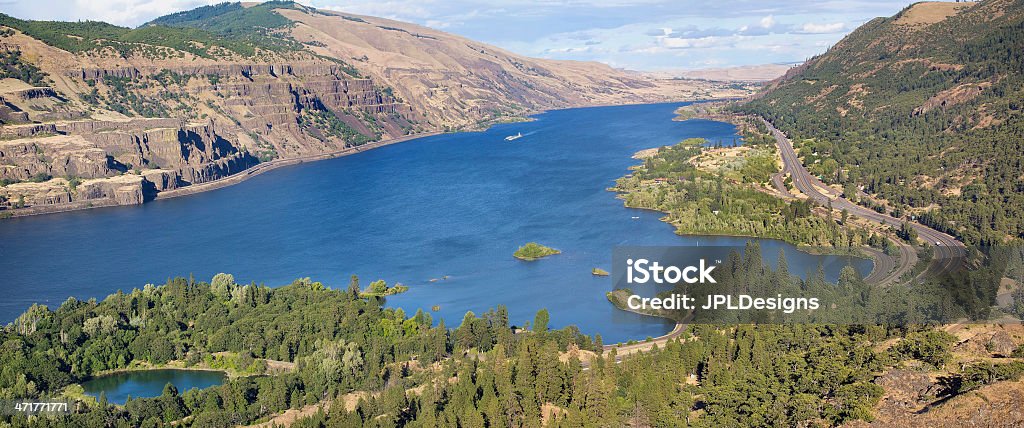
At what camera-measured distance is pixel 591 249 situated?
11294 cm

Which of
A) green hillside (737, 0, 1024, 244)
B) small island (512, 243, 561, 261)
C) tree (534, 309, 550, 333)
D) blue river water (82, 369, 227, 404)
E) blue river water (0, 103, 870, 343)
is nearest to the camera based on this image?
blue river water (82, 369, 227, 404)

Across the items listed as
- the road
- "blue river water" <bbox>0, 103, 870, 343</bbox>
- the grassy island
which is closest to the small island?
"blue river water" <bbox>0, 103, 870, 343</bbox>

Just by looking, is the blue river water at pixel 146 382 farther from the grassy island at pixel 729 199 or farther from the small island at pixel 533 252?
the grassy island at pixel 729 199

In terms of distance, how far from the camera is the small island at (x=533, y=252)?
109750 millimetres

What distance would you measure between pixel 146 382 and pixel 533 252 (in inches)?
1884

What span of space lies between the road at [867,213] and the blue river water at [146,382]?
7034 centimetres

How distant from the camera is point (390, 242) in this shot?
12156 cm

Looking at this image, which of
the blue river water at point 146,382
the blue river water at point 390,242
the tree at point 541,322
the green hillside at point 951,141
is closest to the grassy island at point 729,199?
the blue river water at point 390,242

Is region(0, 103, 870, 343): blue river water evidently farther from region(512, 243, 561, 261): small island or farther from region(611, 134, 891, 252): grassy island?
region(611, 134, 891, 252): grassy island

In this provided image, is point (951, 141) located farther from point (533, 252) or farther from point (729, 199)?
point (533, 252)

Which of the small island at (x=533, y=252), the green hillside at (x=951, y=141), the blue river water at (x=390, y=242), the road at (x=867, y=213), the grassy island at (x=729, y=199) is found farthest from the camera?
the green hillside at (x=951, y=141)

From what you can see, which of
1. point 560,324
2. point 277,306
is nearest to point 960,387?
point 560,324

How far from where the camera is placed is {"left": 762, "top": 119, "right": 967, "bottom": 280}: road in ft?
331

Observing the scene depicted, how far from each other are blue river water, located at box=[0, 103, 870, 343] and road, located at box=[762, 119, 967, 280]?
8.60m
